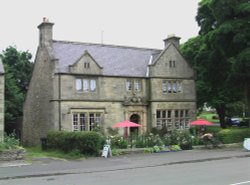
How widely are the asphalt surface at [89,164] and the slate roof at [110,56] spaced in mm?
13117

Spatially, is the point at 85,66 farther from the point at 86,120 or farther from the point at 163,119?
the point at 163,119

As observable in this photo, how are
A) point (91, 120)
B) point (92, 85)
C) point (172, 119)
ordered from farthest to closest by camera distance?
point (172, 119), point (92, 85), point (91, 120)

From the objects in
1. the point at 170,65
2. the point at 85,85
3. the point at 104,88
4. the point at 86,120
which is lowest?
the point at 86,120

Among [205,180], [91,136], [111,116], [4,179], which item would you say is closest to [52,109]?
[111,116]

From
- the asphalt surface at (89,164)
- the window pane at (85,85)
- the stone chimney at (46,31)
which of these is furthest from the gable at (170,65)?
the asphalt surface at (89,164)

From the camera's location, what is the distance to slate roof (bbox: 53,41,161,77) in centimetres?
3750

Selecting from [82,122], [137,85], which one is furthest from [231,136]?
[82,122]

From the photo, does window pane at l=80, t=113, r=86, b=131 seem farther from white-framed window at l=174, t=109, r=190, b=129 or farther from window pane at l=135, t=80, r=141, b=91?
white-framed window at l=174, t=109, r=190, b=129

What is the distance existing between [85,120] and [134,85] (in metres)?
5.91

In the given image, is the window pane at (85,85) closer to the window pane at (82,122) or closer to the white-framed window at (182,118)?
the window pane at (82,122)

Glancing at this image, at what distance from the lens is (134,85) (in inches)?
1553

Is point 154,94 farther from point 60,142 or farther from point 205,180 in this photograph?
point 205,180

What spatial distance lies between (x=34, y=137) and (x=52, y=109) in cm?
592

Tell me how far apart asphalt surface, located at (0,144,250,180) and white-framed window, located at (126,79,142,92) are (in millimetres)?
12756
